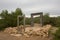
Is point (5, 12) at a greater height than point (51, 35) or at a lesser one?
greater

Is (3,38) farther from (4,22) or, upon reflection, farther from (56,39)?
(4,22)

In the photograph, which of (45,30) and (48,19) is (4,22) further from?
(45,30)

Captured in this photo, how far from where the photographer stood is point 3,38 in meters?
20.5

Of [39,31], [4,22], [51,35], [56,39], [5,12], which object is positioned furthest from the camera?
[5,12]

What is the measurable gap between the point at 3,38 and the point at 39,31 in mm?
4024

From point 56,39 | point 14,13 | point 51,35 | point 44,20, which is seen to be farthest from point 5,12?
point 56,39

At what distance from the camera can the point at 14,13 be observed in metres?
31.5

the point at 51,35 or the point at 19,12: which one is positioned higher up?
the point at 19,12

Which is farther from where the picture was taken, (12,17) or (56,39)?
(12,17)

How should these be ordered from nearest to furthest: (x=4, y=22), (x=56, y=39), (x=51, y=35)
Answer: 1. (x=56, y=39)
2. (x=51, y=35)
3. (x=4, y=22)

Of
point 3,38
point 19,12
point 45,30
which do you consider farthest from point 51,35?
point 19,12

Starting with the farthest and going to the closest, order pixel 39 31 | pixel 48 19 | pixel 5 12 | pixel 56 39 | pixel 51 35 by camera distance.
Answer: pixel 5 12
pixel 48 19
pixel 39 31
pixel 51 35
pixel 56 39

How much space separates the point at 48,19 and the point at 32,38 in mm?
7976

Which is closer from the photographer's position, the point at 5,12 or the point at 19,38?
the point at 19,38
